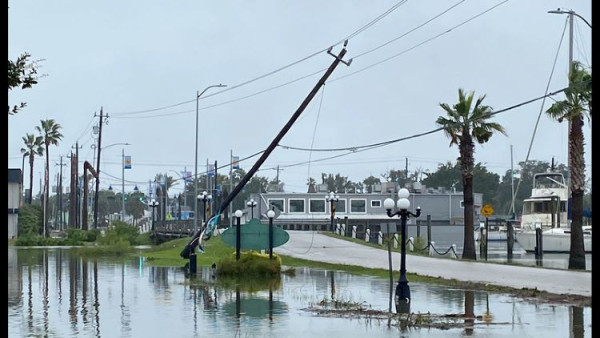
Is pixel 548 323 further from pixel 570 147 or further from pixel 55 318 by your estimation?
pixel 570 147

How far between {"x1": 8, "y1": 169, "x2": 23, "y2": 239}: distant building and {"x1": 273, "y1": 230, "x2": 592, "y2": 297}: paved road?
12.4 m

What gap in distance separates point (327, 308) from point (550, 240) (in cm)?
3188

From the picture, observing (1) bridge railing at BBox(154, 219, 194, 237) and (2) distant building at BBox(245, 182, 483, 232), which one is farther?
(2) distant building at BBox(245, 182, 483, 232)

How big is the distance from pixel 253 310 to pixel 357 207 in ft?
244

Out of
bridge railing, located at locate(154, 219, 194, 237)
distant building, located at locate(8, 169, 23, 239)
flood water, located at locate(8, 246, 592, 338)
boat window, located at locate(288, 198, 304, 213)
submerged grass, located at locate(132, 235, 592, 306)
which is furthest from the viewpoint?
boat window, located at locate(288, 198, 304, 213)

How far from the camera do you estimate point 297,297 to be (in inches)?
940

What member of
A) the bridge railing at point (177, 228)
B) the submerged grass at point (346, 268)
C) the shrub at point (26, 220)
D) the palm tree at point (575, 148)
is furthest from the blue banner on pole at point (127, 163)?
the shrub at point (26, 220)

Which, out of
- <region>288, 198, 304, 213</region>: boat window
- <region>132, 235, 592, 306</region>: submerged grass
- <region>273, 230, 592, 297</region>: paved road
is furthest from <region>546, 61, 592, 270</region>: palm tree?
<region>288, 198, 304, 213</region>: boat window

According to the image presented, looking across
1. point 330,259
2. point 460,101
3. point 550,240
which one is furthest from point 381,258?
point 550,240

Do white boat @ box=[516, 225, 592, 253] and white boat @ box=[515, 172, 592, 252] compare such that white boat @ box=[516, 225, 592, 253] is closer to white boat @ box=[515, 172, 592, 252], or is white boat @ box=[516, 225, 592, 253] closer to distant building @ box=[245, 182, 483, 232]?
white boat @ box=[515, 172, 592, 252]

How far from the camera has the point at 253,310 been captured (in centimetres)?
2056

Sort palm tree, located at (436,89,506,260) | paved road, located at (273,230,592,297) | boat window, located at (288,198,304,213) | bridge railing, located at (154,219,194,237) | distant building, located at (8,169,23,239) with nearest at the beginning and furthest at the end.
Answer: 1. distant building, located at (8,169,23,239)
2. paved road, located at (273,230,592,297)
3. palm tree, located at (436,89,506,260)
4. bridge railing, located at (154,219,194,237)
5. boat window, located at (288,198,304,213)

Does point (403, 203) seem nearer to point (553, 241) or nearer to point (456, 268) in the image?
point (456, 268)

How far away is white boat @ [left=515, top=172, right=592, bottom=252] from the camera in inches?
1987
